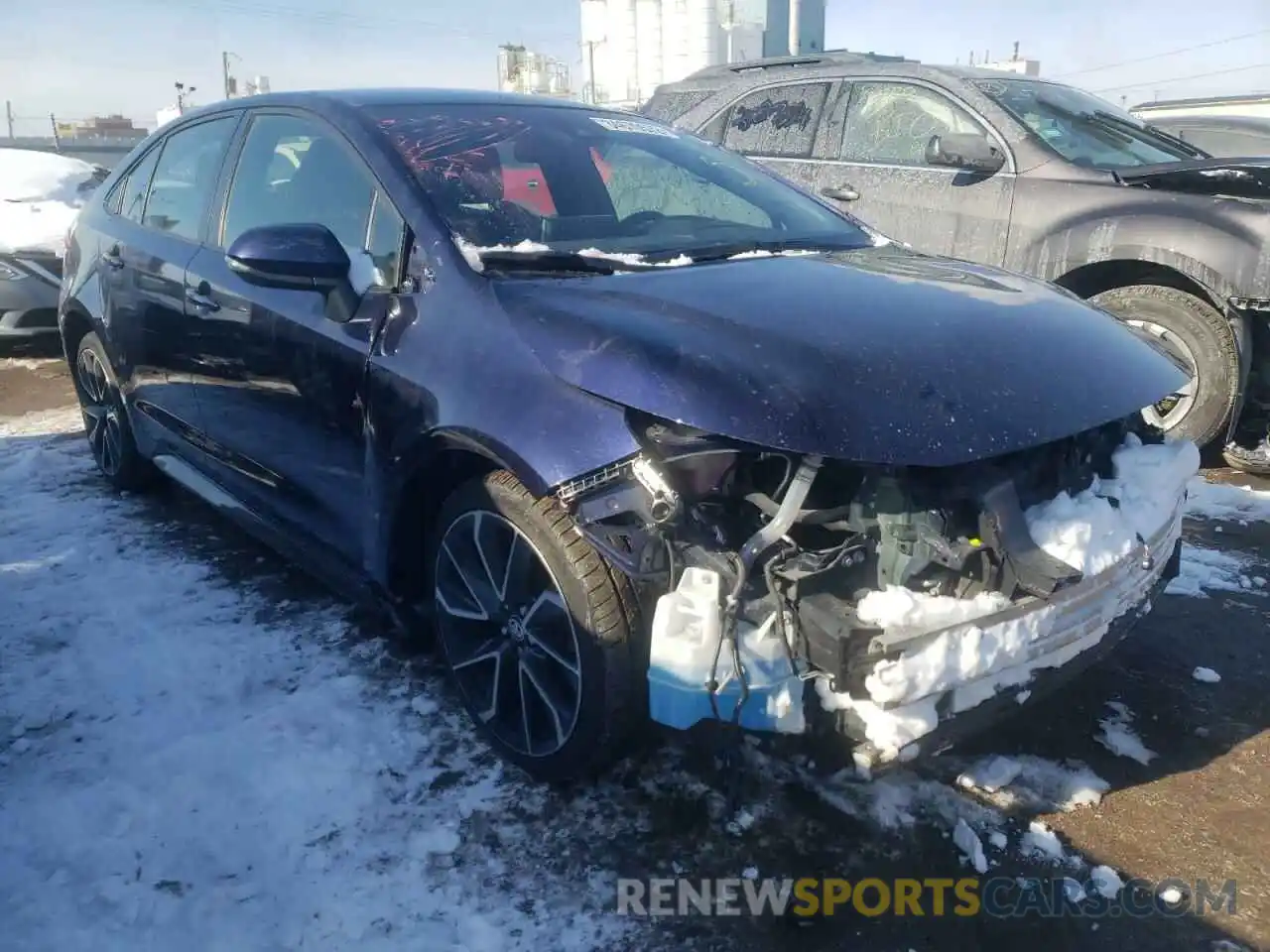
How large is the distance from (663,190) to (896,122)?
2.82 metres

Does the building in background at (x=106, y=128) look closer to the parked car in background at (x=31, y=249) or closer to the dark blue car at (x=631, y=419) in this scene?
the parked car in background at (x=31, y=249)

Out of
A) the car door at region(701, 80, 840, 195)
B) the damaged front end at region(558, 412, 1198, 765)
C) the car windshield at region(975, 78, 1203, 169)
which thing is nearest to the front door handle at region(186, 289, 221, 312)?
the damaged front end at region(558, 412, 1198, 765)

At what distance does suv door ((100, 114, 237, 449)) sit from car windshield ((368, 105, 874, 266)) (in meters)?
1.09

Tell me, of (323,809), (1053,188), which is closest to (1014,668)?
(323,809)

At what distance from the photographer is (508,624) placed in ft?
8.29

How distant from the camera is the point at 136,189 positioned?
4.30 m

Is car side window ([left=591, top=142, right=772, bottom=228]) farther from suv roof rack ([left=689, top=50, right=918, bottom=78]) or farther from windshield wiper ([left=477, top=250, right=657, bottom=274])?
suv roof rack ([left=689, top=50, right=918, bottom=78])

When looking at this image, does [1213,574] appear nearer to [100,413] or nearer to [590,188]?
[590,188]

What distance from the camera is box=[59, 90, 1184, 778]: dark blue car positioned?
2.05m

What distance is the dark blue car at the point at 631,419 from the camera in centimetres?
205

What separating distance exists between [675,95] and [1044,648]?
534 cm

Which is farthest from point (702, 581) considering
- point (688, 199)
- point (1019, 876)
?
point (688, 199)

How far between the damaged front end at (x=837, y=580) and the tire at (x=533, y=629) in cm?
12

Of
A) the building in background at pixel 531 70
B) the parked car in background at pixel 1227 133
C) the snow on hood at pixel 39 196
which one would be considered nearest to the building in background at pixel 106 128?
the building in background at pixel 531 70
